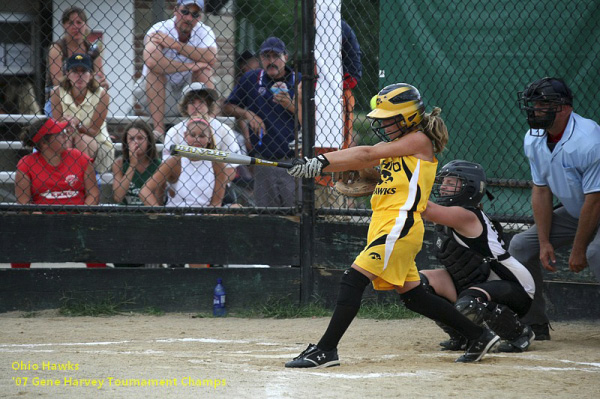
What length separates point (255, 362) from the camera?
4691mm

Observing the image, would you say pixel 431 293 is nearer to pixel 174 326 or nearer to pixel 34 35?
pixel 174 326

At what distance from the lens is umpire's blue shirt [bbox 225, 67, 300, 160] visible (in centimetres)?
724

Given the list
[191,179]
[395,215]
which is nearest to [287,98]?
[191,179]

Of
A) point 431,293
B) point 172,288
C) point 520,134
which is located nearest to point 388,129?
point 431,293

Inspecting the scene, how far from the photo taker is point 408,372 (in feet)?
14.4

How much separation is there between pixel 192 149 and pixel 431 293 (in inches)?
68.1

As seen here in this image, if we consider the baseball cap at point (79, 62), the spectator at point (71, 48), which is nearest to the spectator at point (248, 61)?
the spectator at point (71, 48)

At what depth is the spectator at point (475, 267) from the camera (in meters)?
5.15

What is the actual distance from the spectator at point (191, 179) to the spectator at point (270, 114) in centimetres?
38

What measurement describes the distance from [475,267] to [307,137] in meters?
2.02

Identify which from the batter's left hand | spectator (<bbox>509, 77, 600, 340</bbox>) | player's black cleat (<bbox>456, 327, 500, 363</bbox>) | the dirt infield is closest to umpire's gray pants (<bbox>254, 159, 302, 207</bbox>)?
the dirt infield

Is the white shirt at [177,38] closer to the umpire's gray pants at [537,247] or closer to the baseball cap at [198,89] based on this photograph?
the baseball cap at [198,89]

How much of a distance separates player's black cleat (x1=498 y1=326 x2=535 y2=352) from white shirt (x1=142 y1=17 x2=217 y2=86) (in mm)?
4060

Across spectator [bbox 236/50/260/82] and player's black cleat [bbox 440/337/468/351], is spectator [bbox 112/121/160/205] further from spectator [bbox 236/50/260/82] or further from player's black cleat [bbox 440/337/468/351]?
player's black cleat [bbox 440/337/468/351]
